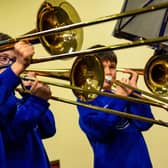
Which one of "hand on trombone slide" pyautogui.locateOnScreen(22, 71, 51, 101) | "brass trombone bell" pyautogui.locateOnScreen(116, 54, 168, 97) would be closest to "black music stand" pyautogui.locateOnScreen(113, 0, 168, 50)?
"brass trombone bell" pyautogui.locateOnScreen(116, 54, 168, 97)

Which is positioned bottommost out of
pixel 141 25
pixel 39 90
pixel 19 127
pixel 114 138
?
pixel 114 138

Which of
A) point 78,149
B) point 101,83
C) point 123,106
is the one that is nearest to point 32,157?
point 101,83

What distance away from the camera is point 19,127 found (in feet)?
5.26

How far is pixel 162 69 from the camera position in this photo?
2.23m

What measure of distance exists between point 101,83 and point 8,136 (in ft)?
1.52

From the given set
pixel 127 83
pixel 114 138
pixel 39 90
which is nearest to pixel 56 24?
pixel 39 90

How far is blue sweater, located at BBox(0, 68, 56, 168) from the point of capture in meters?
1.53

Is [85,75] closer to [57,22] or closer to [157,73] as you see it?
[57,22]

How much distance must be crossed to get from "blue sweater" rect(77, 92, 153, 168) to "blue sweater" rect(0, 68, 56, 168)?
0.40m

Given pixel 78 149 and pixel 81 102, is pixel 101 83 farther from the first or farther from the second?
Answer: pixel 78 149

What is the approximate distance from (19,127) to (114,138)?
684 millimetres

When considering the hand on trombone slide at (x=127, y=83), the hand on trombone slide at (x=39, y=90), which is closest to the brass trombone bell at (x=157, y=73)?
the hand on trombone slide at (x=127, y=83)

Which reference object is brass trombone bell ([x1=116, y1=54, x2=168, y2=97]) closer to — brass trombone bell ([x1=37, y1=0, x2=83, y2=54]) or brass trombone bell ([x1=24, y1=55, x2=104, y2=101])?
brass trombone bell ([x1=24, y1=55, x2=104, y2=101])

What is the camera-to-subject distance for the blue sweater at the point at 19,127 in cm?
153
